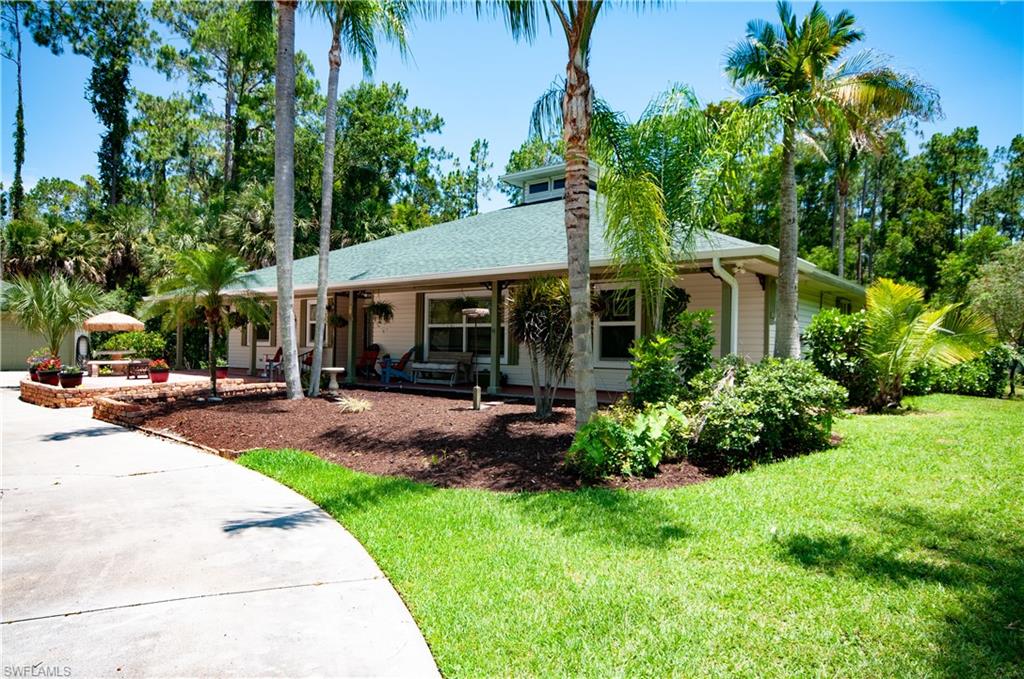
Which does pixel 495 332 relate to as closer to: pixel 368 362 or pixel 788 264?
pixel 368 362

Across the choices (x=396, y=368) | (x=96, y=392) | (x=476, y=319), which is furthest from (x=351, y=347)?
(x=96, y=392)

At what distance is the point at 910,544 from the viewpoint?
13.3ft

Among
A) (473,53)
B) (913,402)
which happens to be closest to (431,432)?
(473,53)

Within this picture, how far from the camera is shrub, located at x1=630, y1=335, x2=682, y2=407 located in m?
7.45

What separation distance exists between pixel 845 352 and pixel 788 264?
2216mm

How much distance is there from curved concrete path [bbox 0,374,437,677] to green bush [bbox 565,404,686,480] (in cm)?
250

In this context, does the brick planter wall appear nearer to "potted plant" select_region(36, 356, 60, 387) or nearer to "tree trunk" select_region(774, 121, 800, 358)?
"potted plant" select_region(36, 356, 60, 387)

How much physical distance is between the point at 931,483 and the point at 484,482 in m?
4.42

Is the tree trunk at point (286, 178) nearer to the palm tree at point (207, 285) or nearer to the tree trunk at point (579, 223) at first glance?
the palm tree at point (207, 285)

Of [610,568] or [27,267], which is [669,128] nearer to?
[610,568]

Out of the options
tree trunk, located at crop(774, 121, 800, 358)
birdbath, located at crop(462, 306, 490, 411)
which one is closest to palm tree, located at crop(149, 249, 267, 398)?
birdbath, located at crop(462, 306, 490, 411)

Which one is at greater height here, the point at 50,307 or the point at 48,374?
the point at 50,307

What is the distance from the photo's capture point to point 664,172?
26.5ft

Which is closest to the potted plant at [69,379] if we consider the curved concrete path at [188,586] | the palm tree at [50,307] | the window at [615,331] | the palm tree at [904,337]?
the palm tree at [50,307]
